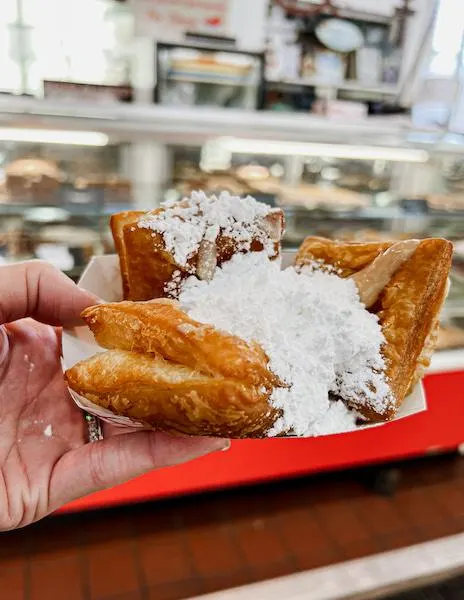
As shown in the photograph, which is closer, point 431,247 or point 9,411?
point 431,247

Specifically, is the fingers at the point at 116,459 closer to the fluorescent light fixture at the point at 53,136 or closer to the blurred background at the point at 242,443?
the blurred background at the point at 242,443

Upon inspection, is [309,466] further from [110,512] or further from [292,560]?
[110,512]

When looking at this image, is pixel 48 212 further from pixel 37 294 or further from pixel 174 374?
pixel 174 374

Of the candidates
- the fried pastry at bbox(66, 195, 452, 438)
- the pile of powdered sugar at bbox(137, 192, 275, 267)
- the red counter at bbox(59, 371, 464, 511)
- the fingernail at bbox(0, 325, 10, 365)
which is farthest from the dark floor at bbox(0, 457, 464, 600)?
the pile of powdered sugar at bbox(137, 192, 275, 267)

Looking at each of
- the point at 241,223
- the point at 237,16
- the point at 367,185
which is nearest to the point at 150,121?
the point at 367,185

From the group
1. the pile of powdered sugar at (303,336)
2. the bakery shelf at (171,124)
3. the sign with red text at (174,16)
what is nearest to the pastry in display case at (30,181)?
the bakery shelf at (171,124)

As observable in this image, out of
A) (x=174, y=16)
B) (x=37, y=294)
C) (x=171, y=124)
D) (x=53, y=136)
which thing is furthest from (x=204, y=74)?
(x=37, y=294)

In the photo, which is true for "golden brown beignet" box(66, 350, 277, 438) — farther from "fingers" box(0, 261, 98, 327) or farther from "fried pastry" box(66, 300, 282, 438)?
"fingers" box(0, 261, 98, 327)
